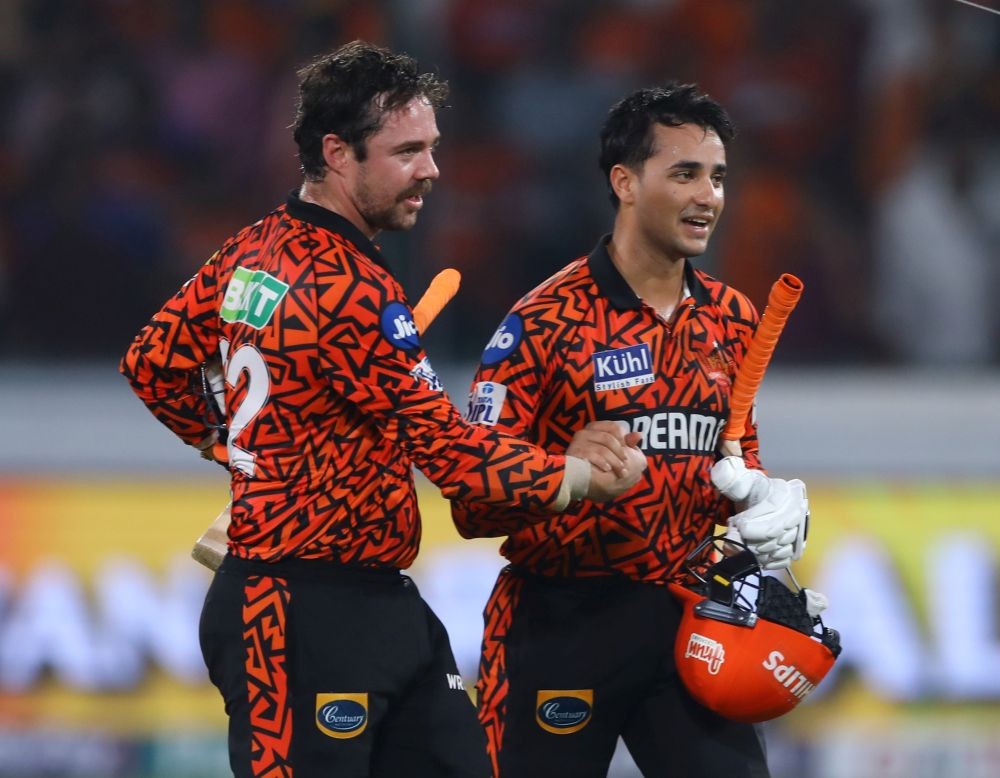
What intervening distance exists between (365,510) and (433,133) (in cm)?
80

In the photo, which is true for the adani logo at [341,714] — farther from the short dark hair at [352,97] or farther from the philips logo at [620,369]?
the short dark hair at [352,97]

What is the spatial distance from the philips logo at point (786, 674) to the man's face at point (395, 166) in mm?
1248

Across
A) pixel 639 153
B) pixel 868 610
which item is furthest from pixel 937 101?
pixel 639 153

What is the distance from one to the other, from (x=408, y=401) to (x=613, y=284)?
80cm

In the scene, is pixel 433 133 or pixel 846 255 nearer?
pixel 433 133

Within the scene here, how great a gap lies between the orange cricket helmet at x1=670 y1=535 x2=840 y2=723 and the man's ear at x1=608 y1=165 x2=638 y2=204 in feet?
2.71

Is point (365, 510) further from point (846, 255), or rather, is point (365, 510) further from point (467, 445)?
point (846, 255)

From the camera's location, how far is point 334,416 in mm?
3691

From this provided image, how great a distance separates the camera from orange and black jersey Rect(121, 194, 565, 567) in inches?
143

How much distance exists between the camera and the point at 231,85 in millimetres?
8508

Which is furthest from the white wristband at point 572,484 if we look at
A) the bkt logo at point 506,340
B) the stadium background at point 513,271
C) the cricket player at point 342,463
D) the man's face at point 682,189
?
the stadium background at point 513,271

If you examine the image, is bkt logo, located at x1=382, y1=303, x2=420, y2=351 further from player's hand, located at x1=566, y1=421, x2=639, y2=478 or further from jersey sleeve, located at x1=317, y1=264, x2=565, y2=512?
player's hand, located at x1=566, y1=421, x2=639, y2=478

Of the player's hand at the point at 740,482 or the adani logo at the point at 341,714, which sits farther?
the player's hand at the point at 740,482

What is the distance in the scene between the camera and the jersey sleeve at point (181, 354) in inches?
155
